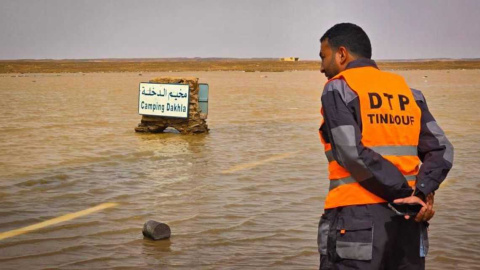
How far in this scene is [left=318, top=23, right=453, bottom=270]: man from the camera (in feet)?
14.1

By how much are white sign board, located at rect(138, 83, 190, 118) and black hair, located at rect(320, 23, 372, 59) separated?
14.2 m

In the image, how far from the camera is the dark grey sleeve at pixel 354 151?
430cm

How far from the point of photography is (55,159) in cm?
1486

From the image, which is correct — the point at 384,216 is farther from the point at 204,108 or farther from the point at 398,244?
the point at 204,108

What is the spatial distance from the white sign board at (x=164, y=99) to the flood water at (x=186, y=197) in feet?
1.89

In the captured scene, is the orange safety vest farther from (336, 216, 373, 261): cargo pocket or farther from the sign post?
the sign post

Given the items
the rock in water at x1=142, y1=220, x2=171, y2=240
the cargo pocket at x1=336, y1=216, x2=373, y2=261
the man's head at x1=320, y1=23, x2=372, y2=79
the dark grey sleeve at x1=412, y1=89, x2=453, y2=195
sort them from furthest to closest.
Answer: the rock in water at x1=142, y1=220, x2=171, y2=240, the man's head at x1=320, y1=23, x2=372, y2=79, the dark grey sleeve at x1=412, y1=89, x2=453, y2=195, the cargo pocket at x1=336, y1=216, x2=373, y2=261

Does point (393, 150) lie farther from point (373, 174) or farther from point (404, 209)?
point (404, 209)

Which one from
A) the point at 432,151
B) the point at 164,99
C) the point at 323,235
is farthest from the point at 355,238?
the point at 164,99

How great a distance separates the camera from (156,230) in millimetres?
8414

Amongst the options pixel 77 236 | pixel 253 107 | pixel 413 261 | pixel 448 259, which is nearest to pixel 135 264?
pixel 77 236

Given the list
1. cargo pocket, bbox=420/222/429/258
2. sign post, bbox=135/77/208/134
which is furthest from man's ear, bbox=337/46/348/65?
sign post, bbox=135/77/208/134

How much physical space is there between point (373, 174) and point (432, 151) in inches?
20.3

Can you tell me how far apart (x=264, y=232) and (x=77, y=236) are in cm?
192
